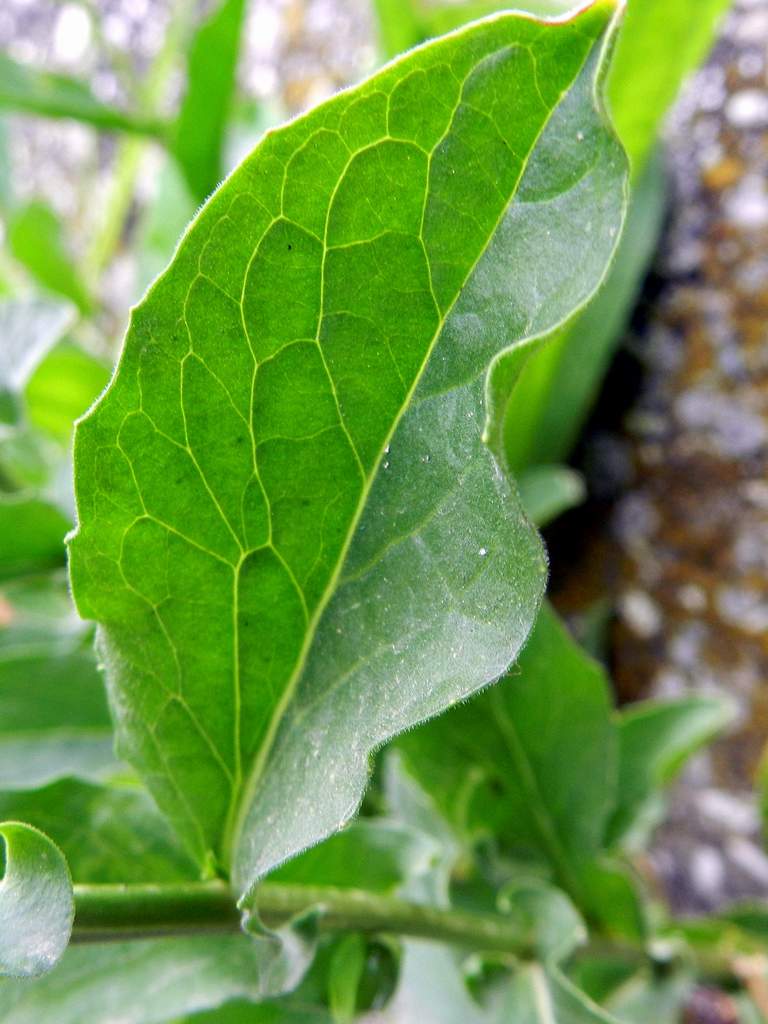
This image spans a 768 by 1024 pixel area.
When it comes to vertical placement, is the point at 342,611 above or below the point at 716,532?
above

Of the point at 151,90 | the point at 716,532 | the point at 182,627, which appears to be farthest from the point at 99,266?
Result: the point at 182,627

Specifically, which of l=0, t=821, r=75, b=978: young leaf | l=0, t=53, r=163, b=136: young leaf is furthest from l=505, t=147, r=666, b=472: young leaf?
l=0, t=821, r=75, b=978: young leaf

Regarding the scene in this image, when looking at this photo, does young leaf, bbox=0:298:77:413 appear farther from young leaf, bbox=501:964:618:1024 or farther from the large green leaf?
young leaf, bbox=501:964:618:1024

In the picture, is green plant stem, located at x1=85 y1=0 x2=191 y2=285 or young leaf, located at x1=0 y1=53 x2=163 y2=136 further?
green plant stem, located at x1=85 y1=0 x2=191 y2=285

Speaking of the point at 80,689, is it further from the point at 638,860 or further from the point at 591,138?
the point at 638,860

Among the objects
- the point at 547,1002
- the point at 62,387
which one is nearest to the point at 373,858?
the point at 547,1002

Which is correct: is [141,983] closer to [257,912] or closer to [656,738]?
[257,912]
